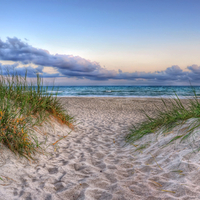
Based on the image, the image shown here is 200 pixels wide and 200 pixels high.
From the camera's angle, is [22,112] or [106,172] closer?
[106,172]

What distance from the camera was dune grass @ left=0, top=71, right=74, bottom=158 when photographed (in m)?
2.90

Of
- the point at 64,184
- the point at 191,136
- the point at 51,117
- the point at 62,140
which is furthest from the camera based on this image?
the point at 51,117

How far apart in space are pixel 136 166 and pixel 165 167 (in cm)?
46

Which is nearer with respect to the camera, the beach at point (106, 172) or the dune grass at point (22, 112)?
the beach at point (106, 172)

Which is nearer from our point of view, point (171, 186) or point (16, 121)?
point (171, 186)

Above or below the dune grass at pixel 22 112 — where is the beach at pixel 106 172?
below

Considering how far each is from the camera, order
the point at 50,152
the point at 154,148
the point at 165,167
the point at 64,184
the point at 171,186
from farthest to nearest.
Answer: the point at 50,152, the point at 154,148, the point at 165,167, the point at 64,184, the point at 171,186

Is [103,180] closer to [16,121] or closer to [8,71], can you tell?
[16,121]

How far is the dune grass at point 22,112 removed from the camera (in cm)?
290

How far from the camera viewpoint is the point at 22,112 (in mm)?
3869

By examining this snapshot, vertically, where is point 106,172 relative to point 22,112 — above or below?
below

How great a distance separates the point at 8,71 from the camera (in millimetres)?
4395

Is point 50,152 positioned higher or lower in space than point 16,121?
lower

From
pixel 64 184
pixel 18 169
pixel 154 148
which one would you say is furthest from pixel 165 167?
pixel 18 169
